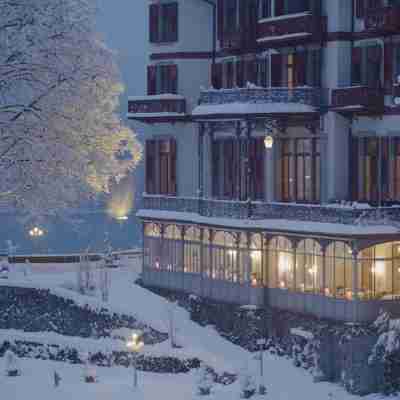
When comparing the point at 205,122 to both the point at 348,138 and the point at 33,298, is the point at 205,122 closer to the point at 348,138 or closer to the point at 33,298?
the point at 348,138

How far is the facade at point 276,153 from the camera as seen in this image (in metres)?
36.3

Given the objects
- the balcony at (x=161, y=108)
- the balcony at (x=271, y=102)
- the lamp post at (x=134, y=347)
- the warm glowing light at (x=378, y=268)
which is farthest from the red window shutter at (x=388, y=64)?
the lamp post at (x=134, y=347)

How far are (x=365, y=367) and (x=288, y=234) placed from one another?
661cm

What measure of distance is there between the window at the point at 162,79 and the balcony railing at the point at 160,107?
752mm

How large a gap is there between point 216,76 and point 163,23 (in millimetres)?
3768

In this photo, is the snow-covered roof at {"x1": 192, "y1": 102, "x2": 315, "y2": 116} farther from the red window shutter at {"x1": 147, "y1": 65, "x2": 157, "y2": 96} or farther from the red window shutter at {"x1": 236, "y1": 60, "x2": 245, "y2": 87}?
the red window shutter at {"x1": 147, "y1": 65, "x2": 157, "y2": 96}

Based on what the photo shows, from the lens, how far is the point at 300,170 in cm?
4028

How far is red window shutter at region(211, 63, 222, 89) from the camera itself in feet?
148

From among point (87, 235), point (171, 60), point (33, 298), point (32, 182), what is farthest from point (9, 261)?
point (87, 235)

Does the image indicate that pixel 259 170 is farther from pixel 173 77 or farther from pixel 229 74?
pixel 173 77

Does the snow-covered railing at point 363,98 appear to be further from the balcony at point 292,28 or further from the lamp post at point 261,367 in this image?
the lamp post at point 261,367

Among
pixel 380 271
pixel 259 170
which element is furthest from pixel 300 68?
pixel 380 271

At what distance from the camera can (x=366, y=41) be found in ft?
125

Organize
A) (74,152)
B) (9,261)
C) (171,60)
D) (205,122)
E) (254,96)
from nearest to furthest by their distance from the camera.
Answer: (74,152) → (254,96) → (205,122) → (171,60) → (9,261)
